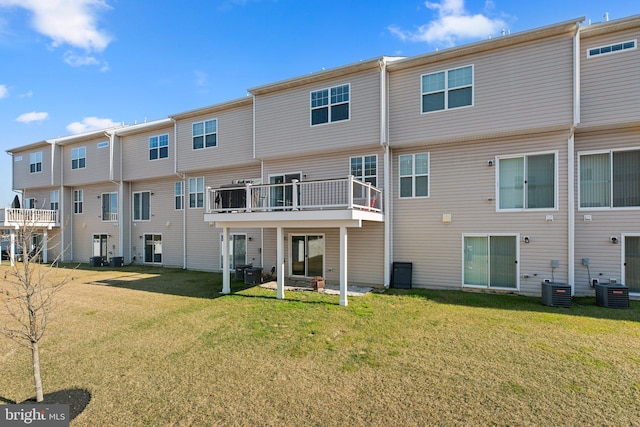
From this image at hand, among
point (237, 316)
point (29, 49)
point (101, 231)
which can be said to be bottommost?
point (237, 316)

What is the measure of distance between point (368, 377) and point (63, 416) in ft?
12.8

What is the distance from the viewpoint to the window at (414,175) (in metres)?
10.5

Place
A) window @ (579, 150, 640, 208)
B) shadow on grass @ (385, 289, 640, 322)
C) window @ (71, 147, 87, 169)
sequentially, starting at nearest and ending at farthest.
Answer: shadow on grass @ (385, 289, 640, 322)
window @ (579, 150, 640, 208)
window @ (71, 147, 87, 169)

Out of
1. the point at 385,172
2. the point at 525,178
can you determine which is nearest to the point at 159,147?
the point at 385,172

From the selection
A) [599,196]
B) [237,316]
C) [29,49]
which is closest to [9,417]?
[237,316]

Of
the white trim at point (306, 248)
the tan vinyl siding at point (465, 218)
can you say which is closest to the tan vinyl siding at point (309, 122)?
the tan vinyl siding at point (465, 218)

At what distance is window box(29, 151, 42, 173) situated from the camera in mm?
20438

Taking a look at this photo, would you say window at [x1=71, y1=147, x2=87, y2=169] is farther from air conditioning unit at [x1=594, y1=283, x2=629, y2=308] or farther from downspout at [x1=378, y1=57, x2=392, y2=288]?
air conditioning unit at [x1=594, y1=283, x2=629, y2=308]

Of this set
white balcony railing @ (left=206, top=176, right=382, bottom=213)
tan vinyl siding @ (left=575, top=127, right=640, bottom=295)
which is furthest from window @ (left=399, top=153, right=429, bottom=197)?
tan vinyl siding @ (left=575, top=127, right=640, bottom=295)

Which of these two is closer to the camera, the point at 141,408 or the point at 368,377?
the point at 141,408

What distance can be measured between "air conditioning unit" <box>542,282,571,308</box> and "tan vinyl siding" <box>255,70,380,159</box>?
6.48m

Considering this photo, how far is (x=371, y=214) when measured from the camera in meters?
9.51

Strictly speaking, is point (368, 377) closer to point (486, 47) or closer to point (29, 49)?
point (486, 47)

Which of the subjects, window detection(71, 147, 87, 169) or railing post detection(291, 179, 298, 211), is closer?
railing post detection(291, 179, 298, 211)
